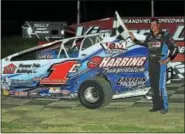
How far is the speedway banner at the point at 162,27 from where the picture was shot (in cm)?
1518

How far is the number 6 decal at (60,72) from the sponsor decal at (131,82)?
962 millimetres

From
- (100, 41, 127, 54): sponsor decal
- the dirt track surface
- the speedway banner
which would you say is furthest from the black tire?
the speedway banner

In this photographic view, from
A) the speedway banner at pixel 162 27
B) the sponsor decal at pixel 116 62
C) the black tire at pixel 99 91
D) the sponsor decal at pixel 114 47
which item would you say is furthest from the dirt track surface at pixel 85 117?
the speedway banner at pixel 162 27

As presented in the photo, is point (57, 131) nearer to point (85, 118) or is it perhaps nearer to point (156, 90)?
point (85, 118)

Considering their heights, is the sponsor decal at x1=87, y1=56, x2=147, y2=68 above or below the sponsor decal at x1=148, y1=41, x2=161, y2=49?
below

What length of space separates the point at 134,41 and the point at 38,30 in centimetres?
959

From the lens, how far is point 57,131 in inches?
298

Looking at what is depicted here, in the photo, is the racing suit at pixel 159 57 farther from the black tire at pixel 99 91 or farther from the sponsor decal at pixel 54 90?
the sponsor decal at pixel 54 90

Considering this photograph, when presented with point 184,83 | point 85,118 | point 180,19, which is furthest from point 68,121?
point 180,19

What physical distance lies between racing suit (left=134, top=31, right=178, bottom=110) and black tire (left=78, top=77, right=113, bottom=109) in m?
0.92

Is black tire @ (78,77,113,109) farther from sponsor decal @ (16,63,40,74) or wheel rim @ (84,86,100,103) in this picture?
sponsor decal @ (16,63,40,74)

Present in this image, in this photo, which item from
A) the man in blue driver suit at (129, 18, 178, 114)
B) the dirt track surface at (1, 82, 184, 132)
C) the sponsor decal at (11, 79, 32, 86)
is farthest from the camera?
the sponsor decal at (11, 79, 32, 86)

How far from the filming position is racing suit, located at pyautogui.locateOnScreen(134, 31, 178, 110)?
9.02 meters

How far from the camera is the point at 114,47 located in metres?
9.77
